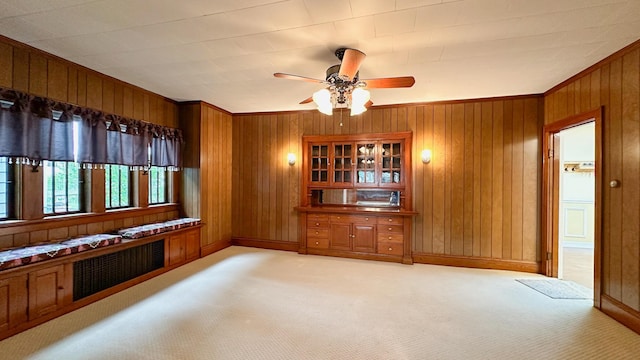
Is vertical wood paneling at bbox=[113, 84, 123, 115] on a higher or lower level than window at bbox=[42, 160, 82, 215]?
higher

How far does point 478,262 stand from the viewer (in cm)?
429

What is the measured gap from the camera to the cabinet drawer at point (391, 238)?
14.8 ft

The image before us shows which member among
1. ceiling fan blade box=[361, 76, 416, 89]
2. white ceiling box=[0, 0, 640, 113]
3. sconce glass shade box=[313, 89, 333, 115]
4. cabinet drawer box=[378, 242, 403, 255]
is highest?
white ceiling box=[0, 0, 640, 113]

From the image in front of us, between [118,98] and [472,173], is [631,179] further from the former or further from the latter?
[118,98]

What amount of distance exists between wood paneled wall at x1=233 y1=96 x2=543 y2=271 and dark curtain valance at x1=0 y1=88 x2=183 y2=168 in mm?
2534

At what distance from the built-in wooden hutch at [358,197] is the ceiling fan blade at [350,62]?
2.33 metres

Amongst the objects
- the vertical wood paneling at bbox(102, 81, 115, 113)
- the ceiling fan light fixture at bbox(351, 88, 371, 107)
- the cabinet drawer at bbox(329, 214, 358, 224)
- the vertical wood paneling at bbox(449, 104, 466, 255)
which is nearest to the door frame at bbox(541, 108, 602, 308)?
the vertical wood paneling at bbox(449, 104, 466, 255)

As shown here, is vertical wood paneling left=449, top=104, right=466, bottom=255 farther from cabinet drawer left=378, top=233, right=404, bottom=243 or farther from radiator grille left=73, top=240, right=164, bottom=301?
radiator grille left=73, top=240, right=164, bottom=301

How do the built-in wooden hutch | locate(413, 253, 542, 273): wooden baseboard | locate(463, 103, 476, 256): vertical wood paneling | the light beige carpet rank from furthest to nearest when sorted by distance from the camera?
the built-in wooden hutch → locate(463, 103, 476, 256): vertical wood paneling → locate(413, 253, 542, 273): wooden baseboard → the light beige carpet

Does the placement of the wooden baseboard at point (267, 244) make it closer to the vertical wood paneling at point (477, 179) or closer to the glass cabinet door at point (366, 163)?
the glass cabinet door at point (366, 163)

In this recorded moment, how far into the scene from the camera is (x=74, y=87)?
3174 mm

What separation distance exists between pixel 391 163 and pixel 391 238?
1251 mm

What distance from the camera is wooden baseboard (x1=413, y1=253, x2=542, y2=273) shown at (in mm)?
4105

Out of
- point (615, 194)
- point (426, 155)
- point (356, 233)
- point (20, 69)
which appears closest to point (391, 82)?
point (426, 155)
